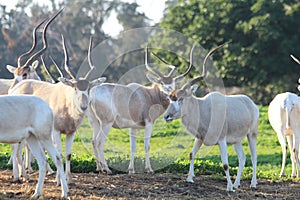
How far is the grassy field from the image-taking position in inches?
491

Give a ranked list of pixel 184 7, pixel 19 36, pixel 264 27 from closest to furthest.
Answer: pixel 264 27, pixel 184 7, pixel 19 36

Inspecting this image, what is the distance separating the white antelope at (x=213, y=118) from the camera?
35.0 feet

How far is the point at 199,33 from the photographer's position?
3020 cm

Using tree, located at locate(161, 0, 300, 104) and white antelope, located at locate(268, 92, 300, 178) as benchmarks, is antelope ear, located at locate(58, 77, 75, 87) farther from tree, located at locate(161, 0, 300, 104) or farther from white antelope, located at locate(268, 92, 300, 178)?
tree, located at locate(161, 0, 300, 104)

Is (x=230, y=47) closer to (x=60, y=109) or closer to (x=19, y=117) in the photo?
(x=60, y=109)

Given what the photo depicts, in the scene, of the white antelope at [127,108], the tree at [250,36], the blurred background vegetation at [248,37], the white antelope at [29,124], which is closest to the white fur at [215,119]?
the white antelope at [127,108]

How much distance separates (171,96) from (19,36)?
2929cm

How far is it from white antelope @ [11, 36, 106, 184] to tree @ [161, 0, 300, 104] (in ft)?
62.2

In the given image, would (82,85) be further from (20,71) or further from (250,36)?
(250,36)

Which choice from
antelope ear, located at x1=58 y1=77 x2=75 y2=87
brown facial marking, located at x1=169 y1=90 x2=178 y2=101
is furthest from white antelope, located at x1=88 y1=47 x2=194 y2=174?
antelope ear, located at x1=58 y1=77 x2=75 y2=87

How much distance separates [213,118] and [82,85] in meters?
2.35

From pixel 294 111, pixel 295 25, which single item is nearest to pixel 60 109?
pixel 294 111

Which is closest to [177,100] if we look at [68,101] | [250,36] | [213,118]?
[213,118]

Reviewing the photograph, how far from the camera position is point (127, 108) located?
13000 mm
